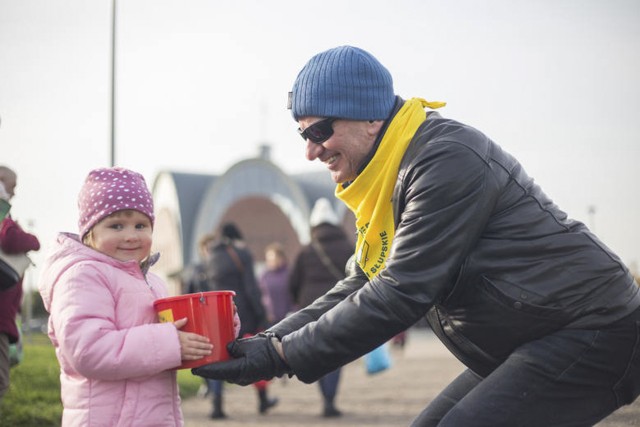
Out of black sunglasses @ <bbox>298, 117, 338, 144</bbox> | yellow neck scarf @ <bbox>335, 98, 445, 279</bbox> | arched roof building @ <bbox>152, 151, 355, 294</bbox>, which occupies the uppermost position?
black sunglasses @ <bbox>298, 117, 338, 144</bbox>

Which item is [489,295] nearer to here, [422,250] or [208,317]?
[422,250]

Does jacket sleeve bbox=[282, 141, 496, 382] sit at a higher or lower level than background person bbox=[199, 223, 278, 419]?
higher

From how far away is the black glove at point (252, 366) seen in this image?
2895 mm

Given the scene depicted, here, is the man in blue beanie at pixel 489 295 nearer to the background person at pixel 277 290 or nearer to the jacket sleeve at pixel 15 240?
the jacket sleeve at pixel 15 240

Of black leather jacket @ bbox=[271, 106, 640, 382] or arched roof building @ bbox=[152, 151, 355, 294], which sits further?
arched roof building @ bbox=[152, 151, 355, 294]

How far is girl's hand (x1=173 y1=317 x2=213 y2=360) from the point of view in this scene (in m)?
3.03

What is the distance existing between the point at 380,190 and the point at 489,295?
0.50m

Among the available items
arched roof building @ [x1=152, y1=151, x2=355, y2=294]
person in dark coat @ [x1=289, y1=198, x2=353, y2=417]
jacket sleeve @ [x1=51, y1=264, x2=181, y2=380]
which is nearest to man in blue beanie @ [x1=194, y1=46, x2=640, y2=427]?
jacket sleeve @ [x1=51, y1=264, x2=181, y2=380]

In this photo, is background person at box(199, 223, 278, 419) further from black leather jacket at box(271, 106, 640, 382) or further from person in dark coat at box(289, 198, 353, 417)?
black leather jacket at box(271, 106, 640, 382)

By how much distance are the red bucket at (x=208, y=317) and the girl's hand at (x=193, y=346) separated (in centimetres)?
2

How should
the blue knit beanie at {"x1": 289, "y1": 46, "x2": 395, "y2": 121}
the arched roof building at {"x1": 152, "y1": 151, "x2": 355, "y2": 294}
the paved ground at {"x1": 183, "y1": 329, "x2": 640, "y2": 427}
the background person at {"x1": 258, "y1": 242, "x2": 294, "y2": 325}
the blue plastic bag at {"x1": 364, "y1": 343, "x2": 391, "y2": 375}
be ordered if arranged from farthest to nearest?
the arched roof building at {"x1": 152, "y1": 151, "x2": 355, "y2": 294} → the background person at {"x1": 258, "y1": 242, "x2": 294, "y2": 325} → the blue plastic bag at {"x1": 364, "y1": 343, "x2": 391, "y2": 375} → the paved ground at {"x1": 183, "y1": 329, "x2": 640, "y2": 427} → the blue knit beanie at {"x1": 289, "y1": 46, "x2": 395, "y2": 121}

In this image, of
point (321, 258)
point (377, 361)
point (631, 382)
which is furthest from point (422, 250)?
point (321, 258)

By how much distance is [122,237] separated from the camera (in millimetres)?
3352

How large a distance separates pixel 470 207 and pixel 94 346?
1.35 m
